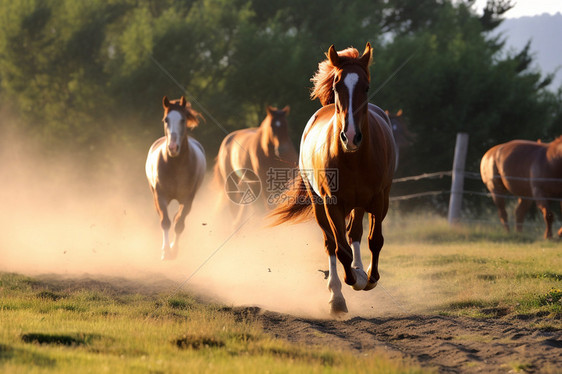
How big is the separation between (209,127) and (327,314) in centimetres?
1587

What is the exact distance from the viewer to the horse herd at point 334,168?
6.77m

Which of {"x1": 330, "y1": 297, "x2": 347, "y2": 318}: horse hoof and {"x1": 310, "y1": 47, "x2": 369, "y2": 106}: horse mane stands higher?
{"x1": 310, "y1": 47, "x2": 369, "y2": 106}: horse mane

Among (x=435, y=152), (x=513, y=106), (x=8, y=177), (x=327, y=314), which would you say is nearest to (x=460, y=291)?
(x=327, y=314)

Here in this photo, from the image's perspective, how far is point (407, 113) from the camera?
2284cm

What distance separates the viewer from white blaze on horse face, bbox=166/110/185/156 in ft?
39.5

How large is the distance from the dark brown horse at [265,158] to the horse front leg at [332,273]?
552 centimetres

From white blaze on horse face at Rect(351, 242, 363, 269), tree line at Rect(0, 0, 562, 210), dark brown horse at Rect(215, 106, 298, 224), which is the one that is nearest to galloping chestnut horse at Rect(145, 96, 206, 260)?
dark brown horse at Rect(215, 106, 298, 224)

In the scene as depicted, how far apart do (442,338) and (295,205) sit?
3.34 meters

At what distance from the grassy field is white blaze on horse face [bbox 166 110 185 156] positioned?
10.4 ft

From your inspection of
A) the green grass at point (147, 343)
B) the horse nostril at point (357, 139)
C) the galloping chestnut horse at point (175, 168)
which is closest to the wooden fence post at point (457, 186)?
the galloping chestnut horse at point (175, 168)

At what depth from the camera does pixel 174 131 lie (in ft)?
39.7

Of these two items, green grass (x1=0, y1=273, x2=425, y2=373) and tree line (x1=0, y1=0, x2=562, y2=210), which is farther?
tree line (x1=0, y1=0, x2=562, y2=210)

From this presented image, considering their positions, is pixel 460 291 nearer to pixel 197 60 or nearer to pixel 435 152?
pixel 435 152

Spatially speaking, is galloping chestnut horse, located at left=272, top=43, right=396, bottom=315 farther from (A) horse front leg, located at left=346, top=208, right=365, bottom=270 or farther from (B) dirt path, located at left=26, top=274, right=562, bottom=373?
(B) dirt path, located at left=26, top=274, right=562, bottom=373
